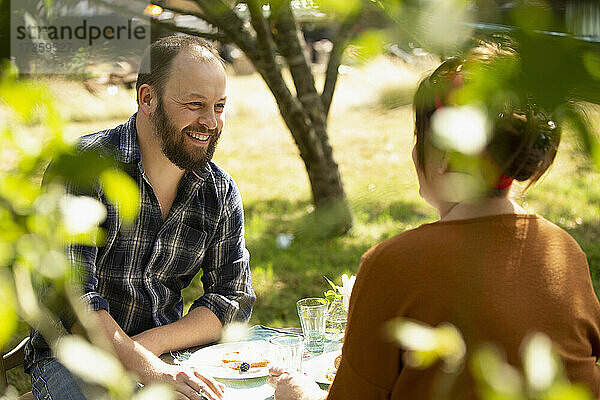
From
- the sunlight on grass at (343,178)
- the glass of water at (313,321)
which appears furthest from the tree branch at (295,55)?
the glass of water at (313,321)

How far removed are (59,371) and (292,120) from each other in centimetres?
322

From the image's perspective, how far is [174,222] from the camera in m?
2.41

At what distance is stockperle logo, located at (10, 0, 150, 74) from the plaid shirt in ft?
5.29

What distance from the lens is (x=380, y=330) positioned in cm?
131

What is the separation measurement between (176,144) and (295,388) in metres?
1.05

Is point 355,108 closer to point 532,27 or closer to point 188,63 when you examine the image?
point 532,27

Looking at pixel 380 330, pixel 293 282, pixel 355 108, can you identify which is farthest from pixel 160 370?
pixel 293 282

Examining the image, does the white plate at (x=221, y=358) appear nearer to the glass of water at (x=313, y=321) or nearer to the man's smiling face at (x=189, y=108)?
the glass of water at (x=313, y=321)

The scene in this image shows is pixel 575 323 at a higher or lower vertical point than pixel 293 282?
higher

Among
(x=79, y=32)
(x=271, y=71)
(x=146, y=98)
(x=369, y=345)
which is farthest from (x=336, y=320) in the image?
(x=271, y=71)

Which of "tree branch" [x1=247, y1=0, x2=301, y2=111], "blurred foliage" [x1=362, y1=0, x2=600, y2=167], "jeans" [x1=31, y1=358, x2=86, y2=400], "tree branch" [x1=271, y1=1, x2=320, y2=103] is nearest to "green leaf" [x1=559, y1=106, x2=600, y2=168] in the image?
"blurred foliage" [x1=362, y1=0, x2=600, y2=167]

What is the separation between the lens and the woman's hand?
1.63m

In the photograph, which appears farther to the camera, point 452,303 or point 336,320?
point 336,320

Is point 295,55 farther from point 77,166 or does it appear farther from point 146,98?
point 77,166
